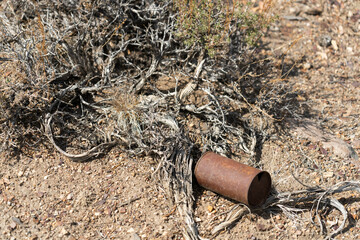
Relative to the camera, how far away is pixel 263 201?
399 centimetres

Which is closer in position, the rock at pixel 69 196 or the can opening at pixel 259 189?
the can opening at pixel 259 189

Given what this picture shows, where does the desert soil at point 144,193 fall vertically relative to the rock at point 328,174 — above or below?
below

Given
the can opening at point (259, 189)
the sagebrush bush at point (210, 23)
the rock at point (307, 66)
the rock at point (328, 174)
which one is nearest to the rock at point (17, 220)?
the can opening at point (259, 189)

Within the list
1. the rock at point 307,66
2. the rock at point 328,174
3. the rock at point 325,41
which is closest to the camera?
the rock at point 328,174

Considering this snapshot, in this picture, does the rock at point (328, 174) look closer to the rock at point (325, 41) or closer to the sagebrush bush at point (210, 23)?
the sagebrush bush at point (210, 23)

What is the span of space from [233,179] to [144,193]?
0.85m

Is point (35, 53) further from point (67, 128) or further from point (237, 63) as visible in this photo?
point (237, 63)

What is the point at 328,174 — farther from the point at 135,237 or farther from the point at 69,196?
the point at 69,196

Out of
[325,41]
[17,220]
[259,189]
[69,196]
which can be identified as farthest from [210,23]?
[17,220]

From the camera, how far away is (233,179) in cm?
390

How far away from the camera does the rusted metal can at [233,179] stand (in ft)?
12.6

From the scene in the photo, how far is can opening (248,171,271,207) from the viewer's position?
3840 mm

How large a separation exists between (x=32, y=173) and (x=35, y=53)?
1.22 metres

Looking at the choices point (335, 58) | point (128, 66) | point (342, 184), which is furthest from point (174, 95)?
point (335, 58)
